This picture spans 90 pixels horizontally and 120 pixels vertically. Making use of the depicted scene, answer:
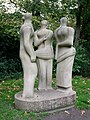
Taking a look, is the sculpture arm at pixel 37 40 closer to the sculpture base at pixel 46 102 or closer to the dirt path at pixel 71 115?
the sculpture base at pixel 46 102

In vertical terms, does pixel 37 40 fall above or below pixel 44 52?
above

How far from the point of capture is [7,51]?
13.9m

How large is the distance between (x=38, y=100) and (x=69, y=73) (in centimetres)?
126

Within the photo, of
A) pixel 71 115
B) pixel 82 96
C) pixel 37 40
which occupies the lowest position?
pixel 82 96

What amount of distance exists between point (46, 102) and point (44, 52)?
134 cm

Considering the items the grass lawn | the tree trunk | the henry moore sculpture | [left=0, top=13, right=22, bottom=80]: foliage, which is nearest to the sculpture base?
the henry moore sculpture

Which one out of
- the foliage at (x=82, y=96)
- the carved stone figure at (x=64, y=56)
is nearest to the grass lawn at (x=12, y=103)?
the foliage at (x=82, y=96)

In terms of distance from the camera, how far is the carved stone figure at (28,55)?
5713 mm

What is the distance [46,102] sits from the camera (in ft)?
19.0

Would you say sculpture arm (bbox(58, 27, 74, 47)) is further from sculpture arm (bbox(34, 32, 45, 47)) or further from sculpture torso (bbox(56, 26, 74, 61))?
sculpture arm (bbox(34, 32, 45, 47))

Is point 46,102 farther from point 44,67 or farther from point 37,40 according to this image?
point 37,40

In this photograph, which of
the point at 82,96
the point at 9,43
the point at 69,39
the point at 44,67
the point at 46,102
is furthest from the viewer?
the point at 9,43

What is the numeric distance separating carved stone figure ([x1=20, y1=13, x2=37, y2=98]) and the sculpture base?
0.70ft

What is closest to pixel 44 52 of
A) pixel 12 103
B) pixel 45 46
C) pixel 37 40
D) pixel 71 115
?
pixel 45 46
